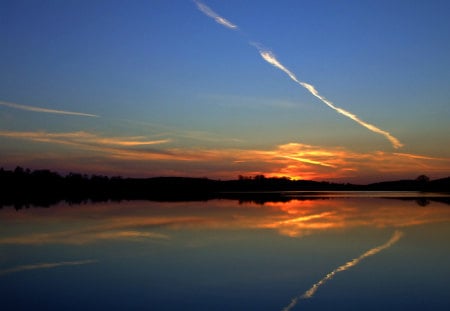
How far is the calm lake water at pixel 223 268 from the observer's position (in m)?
12.2

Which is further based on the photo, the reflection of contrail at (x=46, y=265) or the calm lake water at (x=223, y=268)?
the reflection of contrail at (x=46, y=265)

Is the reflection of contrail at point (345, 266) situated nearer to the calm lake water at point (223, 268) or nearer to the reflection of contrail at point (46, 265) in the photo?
the calm lake water at point (223, 268)

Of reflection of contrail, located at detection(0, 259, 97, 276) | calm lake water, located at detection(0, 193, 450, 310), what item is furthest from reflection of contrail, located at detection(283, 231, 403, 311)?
reflection of contrail, located at detection(0, 259, 97, 276)

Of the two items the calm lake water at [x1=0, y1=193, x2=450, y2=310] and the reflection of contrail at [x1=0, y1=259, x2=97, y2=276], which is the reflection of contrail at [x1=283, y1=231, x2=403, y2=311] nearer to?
the calm lake water at [x1=0, y1=193, x2=450, y2=310]

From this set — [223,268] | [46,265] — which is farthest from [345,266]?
[46,265]

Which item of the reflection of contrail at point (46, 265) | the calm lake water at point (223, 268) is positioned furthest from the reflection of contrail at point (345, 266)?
the reflection of contrail at point (46, 265)

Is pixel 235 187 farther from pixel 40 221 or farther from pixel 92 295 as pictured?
pixel 92 295

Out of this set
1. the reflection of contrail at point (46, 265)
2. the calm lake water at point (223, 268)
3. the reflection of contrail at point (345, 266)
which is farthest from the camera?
the reflection of contrail at point (46, 265)

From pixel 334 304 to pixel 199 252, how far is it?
868cm

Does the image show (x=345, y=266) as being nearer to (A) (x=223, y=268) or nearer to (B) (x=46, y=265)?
(A) (x=223, y=268)

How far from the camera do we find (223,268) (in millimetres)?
16312

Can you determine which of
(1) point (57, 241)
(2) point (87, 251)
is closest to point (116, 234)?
(1) point (57, 241)

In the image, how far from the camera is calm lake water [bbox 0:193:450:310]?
1223 centimetres

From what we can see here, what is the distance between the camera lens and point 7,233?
2583cm
